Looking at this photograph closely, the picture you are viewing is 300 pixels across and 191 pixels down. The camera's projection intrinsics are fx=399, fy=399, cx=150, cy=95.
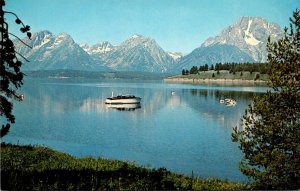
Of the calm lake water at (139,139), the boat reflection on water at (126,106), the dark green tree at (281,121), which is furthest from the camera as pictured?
the boat reflection on water at (126,106)

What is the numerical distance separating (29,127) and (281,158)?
2864 centimetres

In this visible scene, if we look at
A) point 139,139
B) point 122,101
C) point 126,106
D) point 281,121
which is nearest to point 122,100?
point 122,101

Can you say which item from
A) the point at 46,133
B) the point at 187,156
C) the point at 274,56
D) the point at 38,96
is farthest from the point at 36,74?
the point at 274,56

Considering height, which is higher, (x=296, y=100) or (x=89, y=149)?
(x=296, y=100)

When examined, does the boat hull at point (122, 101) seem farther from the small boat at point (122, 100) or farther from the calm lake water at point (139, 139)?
the calm lake water at point (139, 139)

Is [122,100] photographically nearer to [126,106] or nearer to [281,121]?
[126,106]

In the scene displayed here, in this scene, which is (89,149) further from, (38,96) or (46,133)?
(38,96)

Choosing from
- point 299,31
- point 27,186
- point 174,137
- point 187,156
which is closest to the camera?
point 27,186

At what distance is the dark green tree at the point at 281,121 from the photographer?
46.1 ft

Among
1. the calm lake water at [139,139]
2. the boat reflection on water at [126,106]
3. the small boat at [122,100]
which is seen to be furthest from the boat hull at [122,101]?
the calm lake water at [139,139]

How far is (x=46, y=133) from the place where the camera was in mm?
40094

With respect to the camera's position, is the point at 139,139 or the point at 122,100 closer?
the point at 139,139

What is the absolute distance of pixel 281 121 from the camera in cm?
1482

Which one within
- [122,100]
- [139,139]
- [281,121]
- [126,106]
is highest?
[281,121]
